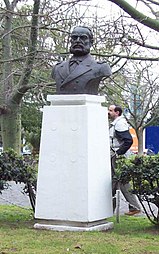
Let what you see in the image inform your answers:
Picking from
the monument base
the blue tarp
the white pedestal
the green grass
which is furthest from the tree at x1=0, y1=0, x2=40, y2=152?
the blue tarp

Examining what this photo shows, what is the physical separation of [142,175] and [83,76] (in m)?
1.67

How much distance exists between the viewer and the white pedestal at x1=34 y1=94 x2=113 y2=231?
786 cm

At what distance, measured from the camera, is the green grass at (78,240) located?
6457 mm

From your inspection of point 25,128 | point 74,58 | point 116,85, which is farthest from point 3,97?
point 25,128

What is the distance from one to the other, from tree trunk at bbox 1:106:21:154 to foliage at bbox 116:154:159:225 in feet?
37.5

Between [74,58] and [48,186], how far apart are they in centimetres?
196

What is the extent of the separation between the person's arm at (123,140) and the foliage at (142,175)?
118 cm

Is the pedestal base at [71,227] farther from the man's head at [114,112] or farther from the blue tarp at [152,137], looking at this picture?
the blue tarp at [152,137]

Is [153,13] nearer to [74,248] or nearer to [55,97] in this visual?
[55,97]

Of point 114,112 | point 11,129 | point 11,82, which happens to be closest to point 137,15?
point 114,112

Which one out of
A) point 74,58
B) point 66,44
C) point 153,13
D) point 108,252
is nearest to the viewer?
point 108,252

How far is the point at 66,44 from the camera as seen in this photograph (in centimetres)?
1469

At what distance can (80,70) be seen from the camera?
818 centimetres

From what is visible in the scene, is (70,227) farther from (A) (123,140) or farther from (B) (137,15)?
(B) (137,15)
